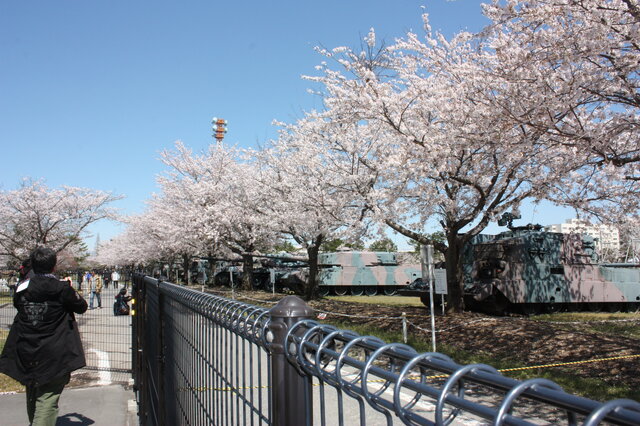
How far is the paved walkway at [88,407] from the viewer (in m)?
6.06

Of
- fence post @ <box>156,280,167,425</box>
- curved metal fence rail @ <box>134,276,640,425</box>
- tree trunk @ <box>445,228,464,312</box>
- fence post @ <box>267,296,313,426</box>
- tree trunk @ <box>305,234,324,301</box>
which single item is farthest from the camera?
tree trunk @ <box>305,234,324,301</box>

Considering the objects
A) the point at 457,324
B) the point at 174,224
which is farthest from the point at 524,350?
the point at 174,224

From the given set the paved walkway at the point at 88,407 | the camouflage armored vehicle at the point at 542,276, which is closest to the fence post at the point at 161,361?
the paved walkway at the point at 88,407

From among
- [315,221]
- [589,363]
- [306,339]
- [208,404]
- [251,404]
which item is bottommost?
[589,363]

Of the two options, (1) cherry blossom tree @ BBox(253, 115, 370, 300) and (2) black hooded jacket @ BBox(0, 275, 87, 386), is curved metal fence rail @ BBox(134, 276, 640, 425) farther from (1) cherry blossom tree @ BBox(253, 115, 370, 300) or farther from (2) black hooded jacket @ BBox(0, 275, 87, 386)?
(1) cherry blossom tree @ BBox(253, 115, 370, 300)

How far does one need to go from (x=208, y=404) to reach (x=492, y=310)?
16009mm

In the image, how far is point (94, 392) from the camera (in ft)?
23.6

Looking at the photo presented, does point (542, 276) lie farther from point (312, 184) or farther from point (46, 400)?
point (46, 400)

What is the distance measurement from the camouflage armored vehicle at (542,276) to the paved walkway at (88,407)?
11.5 m

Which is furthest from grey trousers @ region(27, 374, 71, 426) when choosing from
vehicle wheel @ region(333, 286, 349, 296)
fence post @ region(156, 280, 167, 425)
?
vehicle wheel @ region(333, 286, 349, 296)

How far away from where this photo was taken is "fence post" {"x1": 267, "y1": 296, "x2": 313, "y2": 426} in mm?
1515

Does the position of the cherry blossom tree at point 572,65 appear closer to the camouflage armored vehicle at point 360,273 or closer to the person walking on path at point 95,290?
the person walking on path at point 95,290

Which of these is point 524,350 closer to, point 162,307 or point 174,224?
point 162,307

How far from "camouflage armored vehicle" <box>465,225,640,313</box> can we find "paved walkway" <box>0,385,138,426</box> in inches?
451
